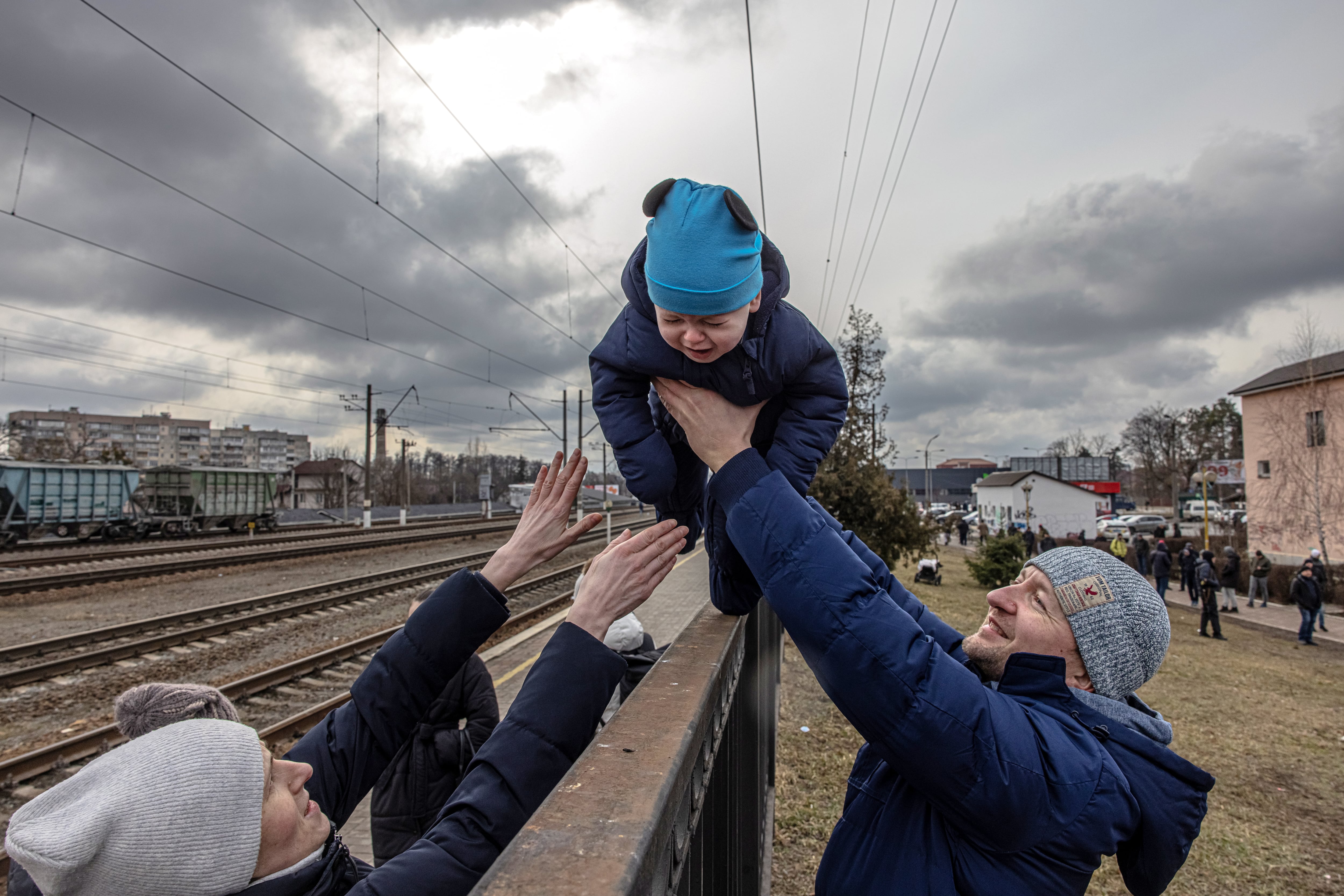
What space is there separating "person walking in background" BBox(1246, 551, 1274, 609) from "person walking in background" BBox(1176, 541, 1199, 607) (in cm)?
137

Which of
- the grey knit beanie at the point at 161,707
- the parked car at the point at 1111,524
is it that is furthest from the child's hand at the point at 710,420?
the parked car at the point at 1111,524

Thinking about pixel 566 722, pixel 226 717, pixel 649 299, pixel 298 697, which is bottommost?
pixel 298 697

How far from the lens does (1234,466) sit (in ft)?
118

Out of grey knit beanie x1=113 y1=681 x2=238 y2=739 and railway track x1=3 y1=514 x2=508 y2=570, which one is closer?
grey knit beanie x1=113 y1=681 x2=238 y2=739

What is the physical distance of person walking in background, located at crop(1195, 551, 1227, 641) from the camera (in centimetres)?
1571

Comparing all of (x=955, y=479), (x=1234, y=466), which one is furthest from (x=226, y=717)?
(x=955, y=479)

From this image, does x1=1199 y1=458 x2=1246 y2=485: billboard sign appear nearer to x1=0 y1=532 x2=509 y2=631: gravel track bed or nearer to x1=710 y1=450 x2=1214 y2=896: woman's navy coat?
x1=0 y1=532 x2=509 y2=631: gravel track bed

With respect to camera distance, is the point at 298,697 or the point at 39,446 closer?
the point at 298,697

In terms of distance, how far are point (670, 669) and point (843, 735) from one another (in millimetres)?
6182

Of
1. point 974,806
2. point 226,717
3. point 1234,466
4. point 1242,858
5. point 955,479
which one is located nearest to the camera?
point 974,806

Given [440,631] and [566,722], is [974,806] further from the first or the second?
[440,631]

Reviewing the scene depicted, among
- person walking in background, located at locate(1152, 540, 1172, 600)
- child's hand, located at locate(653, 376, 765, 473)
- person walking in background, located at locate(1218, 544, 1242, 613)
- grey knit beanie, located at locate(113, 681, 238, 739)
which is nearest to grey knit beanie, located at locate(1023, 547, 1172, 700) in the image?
child's hand, located at locate(653, 376, 765, 473)

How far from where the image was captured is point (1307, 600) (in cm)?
1522

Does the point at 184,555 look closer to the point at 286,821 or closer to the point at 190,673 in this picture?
the point at 190,673
